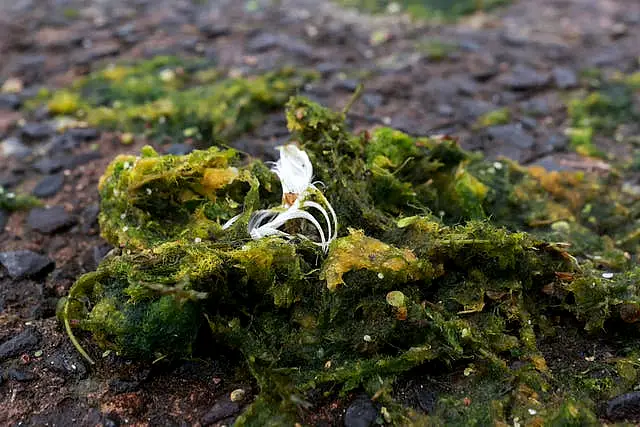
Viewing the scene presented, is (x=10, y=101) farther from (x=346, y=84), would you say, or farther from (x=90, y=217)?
(x=346, y=84)

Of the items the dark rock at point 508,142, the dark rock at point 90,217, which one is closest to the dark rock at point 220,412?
the dark rock at point 90,217

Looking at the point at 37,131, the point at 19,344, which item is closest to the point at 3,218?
the point at 37,131

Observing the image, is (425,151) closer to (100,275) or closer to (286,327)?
(286,327)

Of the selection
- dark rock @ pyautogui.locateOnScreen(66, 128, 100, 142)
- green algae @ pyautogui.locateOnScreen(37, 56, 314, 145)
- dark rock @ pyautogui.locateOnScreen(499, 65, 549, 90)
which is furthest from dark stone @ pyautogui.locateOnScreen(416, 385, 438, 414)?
dark rock @ pyautogui.locateOnScreen(499, 65, 549, 90)

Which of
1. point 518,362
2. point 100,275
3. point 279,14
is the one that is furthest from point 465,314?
point 279,14

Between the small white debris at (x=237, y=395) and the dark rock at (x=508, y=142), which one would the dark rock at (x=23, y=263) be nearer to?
the small white debris at (x=237, y=395)

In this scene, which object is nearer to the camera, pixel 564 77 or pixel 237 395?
pixel 237 395
